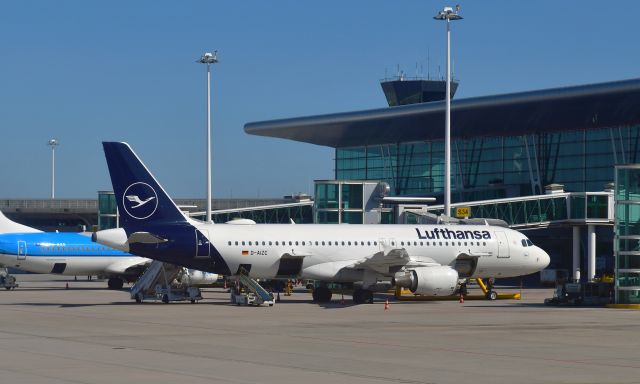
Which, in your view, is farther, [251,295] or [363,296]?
[363,296]

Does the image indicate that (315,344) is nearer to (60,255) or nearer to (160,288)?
(160,288)

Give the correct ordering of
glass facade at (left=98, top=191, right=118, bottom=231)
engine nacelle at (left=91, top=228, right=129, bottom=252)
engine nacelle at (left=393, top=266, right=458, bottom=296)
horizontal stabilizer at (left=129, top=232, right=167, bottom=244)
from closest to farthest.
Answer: horizontal stabilizer at (left=129, top=232, right=167, bottom=244)
engine nacelle at (left=91, top=228, right=129, bottom=252)
engine nacelle at (left=393, top=266, right=458, bottom=296)
glass facade at (left=98, top=191, right=118, bottom=231)

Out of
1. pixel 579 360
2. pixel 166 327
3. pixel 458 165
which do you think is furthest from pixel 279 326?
pixel 458 165

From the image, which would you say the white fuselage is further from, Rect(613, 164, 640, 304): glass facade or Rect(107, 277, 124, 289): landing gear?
Rect(107, 277, 124, 289): landing gear

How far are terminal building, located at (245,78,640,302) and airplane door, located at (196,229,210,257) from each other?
71.5 feet

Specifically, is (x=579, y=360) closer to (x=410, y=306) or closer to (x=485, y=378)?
(x=485, y=378)

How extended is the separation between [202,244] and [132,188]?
3.84 m

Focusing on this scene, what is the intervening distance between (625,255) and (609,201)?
2261 centimetres

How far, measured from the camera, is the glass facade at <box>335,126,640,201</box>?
3541 inches

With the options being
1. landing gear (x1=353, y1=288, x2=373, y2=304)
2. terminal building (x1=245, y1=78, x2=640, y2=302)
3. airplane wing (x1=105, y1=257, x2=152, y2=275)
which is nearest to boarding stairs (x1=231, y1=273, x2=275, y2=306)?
landing gear (x1=353, y1=288, x2=373, y2=304)

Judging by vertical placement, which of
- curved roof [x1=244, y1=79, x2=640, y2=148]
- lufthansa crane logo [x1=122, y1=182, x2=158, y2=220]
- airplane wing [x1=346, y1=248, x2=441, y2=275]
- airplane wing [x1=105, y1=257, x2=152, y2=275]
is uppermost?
curved roof [x1=244, y1=79, x2=640, y2=148]

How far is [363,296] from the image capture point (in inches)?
2028

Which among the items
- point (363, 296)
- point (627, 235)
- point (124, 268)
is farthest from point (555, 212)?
point (124, 268)

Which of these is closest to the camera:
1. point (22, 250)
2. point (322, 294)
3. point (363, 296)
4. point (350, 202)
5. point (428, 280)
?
point (428, 280)
